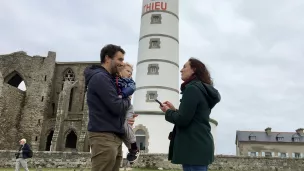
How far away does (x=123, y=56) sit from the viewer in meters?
3.85

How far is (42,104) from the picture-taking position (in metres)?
32.3

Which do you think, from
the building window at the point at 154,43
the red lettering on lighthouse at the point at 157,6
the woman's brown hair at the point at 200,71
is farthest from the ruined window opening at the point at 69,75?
the woman's brown hair at the point at 200,71

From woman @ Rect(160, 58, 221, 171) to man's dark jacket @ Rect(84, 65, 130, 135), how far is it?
0.68 m

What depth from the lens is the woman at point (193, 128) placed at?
3.58m

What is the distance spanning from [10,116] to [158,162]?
19.0 meters

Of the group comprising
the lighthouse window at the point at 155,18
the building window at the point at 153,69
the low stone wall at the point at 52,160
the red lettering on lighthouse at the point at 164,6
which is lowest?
the low stone wall at the point at 52,160

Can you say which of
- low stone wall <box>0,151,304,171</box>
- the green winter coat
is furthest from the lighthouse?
the green winter coat

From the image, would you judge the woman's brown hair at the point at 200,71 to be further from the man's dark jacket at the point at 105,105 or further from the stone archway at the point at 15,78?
the stone archway at the point at 15,78

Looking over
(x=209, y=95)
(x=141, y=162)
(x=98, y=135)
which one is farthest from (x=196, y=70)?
(x=141, y=162)

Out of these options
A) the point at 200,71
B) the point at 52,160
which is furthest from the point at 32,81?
the point at 200,71

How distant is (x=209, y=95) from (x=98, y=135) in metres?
1.46

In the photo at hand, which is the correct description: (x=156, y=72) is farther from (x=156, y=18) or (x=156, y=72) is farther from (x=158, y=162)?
(x=158, y=162)

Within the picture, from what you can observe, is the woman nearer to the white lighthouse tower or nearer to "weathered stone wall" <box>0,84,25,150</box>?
the white lighthouse tower

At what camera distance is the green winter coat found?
358cm
